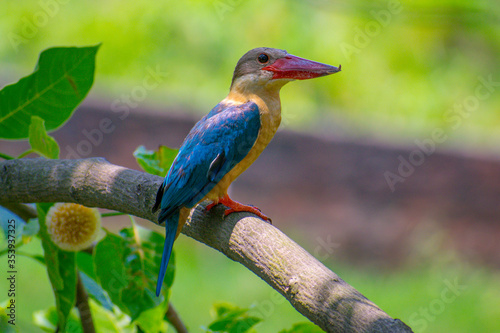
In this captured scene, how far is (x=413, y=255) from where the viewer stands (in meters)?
4.13

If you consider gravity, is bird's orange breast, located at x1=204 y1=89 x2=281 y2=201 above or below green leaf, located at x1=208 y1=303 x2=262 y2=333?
above

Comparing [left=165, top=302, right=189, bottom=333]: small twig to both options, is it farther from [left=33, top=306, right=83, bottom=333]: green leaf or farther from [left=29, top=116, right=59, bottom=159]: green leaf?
[left=29, top=116, right=59, bottom=159]: green leaf

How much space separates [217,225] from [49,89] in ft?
1.79

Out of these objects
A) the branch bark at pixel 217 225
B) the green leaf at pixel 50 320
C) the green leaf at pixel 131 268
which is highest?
the branch bark at pixel 217 225

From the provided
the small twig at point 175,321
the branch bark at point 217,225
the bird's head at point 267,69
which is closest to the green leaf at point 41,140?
the branch bark at point 217,225

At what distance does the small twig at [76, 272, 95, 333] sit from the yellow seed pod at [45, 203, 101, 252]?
0.11 metres

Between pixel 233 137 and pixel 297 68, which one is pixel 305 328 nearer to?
pixel 233 137

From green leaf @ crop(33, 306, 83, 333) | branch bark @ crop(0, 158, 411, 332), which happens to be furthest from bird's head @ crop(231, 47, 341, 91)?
green leaf @ crop(33, 306, 83, 333)

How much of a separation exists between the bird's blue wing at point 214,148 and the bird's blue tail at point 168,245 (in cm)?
5

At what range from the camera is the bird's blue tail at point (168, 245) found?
1.29 m

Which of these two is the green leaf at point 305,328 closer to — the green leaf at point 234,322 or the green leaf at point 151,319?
the green leaf at point 234,322

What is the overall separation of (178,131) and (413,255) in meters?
1.98

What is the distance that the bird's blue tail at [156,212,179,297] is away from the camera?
1.29 metres

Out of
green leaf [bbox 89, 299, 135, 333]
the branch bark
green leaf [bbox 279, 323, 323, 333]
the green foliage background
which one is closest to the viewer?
the branch bark
